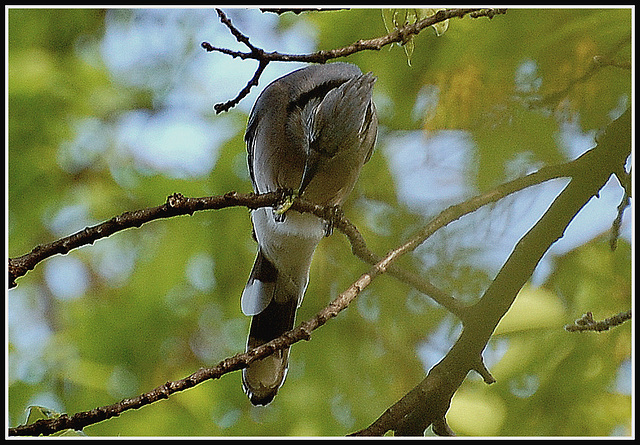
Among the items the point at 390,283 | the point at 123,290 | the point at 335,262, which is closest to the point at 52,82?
the point at 123,290

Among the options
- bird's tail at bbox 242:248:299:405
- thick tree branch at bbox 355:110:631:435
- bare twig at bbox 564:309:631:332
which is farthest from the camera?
bird's tail at bbox 242:248:299:405

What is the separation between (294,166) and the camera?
136cm

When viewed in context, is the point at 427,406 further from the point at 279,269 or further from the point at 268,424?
the point at 268,424

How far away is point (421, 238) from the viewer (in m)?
1.12

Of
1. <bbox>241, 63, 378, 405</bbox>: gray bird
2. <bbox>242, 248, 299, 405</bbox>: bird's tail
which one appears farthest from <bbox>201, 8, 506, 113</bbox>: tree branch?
<bbox>242, 248, 299, 405</bbox>: bird's tail

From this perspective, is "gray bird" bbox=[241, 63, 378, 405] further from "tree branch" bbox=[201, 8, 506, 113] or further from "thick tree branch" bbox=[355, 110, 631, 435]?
"thick tree branch" bbox=[355, 110, 631, 435]

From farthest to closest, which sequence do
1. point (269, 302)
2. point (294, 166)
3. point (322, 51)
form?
point (269, 302) < point (294, 166) < point (322, 51)

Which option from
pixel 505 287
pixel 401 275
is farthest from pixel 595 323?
pixel 401 275

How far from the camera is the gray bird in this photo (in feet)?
4.08

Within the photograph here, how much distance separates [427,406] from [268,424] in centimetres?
78

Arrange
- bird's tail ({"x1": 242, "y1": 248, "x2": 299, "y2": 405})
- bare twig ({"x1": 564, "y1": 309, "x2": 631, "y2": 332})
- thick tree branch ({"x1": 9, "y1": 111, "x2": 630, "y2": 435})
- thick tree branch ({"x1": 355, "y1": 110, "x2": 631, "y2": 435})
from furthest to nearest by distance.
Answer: bird's tail ({"x1": 242, "y1": 248, "x2": 299, "y2": 405}), bare twig ({"x1": 564, "y1": 309, "x2": 631, "y2": 332}), thick tree branch ({"x1": 355, "y1": 110, "x2": 631, "y2": 435}), thick tree branch ({"x1": 9, "y1": 111, "x2": 630, "y2": 435})

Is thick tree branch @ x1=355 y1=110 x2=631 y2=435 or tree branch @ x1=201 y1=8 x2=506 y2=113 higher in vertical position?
tree branch @ x1=201 y1=8 x2=506 y2=113

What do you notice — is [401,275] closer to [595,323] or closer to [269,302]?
[595,323]

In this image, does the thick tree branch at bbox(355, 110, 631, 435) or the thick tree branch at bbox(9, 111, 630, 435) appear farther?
the thick tree branch at bbox(355, 110, 631, 435)
